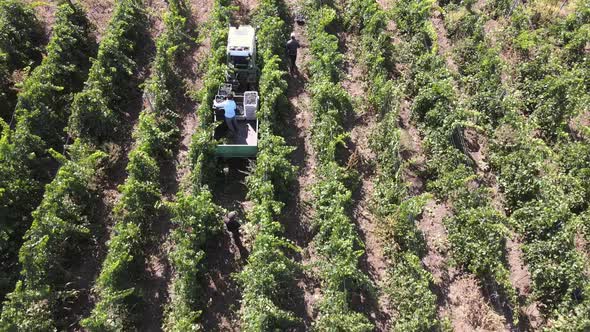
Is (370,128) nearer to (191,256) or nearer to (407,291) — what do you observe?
(407,291)

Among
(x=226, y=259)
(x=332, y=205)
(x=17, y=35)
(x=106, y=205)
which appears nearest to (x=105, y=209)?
(x=106, y=205)

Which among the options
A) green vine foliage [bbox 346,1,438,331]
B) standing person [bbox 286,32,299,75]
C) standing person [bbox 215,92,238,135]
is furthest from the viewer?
standing person [bbox 286,32,299,75]

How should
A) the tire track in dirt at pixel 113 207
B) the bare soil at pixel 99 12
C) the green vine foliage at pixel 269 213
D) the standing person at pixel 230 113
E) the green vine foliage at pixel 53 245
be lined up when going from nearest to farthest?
the green vine foliage at pixel 53 245 < the green vine foliage at pixel 269 213 < the tire track in dirt at pixel 113 207 < the standing person at pixel 230 113 < the bare soil at pixel 99 12

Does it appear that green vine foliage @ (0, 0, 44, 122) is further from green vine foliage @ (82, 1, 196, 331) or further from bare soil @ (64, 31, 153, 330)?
green vine foliage @ (82, 1, 196, 331)

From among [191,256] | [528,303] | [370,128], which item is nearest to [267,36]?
[370,128]

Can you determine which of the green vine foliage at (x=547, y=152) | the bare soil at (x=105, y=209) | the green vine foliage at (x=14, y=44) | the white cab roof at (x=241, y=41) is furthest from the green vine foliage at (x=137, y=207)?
the green vine foliage at (x=547, y=152)

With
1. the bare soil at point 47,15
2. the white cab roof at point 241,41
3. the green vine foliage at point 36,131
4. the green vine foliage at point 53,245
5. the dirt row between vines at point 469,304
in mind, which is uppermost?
the bare soil at point 47,15

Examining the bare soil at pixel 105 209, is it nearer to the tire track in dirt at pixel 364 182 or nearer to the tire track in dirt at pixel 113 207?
the tire track in dirt at pixel 113 207

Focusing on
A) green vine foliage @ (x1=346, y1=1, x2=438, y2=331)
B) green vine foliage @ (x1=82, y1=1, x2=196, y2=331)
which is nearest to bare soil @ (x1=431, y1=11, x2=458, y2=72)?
green vine foliage @ (x1=346, y1=1, x2=438, y2=331)
